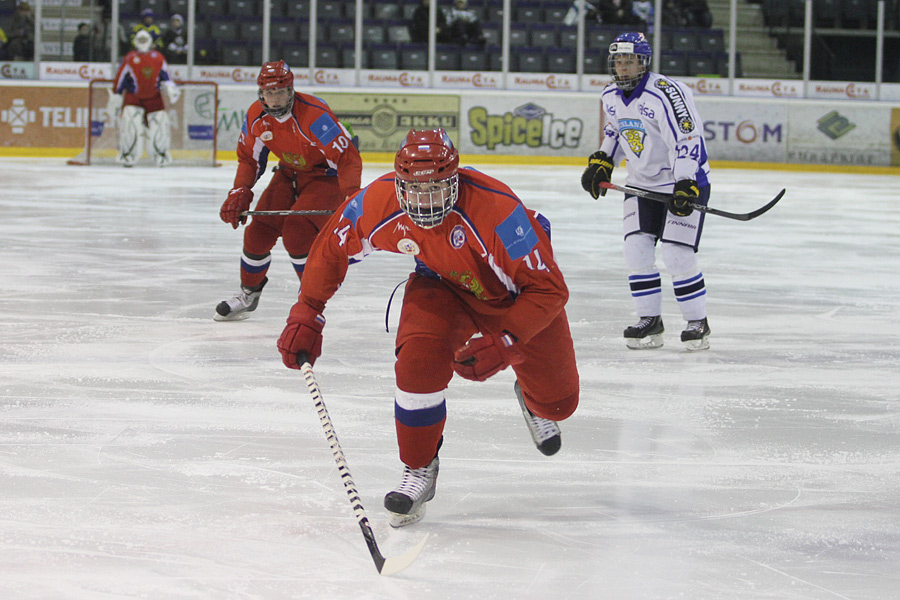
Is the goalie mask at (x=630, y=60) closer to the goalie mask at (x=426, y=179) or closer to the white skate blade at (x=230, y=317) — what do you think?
the white skate blade at (x=230, y=317)

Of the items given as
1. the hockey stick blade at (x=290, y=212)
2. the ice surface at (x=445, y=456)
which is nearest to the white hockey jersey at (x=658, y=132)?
the ice surface at (x=445, y=456)

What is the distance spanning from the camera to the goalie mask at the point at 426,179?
7.42ft

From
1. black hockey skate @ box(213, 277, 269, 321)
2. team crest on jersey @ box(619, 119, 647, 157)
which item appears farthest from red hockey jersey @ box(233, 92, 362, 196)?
team crest on jersey @ box(619, 119, 647, 157)

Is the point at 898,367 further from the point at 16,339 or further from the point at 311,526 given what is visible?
the point at 16,339

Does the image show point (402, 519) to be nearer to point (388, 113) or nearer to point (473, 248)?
point (473, 248)

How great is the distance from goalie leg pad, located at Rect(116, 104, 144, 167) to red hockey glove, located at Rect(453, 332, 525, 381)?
11.1m

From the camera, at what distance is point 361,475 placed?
9.00 feet

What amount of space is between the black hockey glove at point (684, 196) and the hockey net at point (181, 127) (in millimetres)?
9807

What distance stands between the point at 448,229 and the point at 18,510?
109 cm

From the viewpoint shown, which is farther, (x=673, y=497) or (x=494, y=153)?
(x=494, y=153)

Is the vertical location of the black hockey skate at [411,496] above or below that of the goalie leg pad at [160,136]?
below

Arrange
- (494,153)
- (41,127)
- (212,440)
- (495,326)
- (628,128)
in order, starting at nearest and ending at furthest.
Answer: (495,326) → (212,440) → (628,128) → (41,127) → (494,153)

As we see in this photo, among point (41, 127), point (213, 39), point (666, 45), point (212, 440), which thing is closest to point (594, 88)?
point (666, 45)

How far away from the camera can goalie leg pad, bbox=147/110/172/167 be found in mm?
12703
